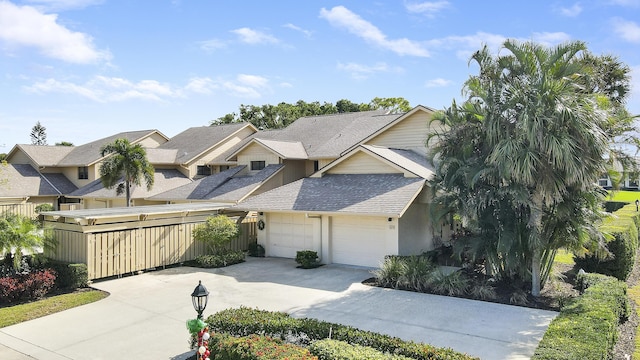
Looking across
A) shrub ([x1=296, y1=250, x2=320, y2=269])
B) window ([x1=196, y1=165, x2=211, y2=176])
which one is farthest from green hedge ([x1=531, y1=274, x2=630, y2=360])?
window ([x1=196, y1=165, x2=211, y2=176])

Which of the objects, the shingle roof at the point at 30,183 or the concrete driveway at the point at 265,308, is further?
the shingle roof at the point at 30,183

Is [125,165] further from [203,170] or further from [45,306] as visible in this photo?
[45,306]

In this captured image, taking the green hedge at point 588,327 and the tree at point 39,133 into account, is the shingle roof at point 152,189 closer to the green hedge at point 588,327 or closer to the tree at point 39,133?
the green hedge at point 588,327

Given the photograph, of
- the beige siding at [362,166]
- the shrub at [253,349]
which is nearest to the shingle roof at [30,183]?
the beige siding at [362,166]

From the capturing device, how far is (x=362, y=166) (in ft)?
68.1

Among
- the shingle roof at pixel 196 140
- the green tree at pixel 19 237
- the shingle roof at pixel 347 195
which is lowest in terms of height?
the green tree at pixel 19 237

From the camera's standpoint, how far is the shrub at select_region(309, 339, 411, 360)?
739 centimetres

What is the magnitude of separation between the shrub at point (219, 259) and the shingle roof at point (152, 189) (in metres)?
13.2

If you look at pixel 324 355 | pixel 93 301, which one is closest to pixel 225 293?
pixel 93 301

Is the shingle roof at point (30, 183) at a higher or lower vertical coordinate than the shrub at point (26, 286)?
higher

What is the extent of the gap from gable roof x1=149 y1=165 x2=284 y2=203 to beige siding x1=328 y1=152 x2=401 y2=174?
540 centimetres

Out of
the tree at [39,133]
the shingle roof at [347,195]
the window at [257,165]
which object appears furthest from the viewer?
the tree at [39,133]

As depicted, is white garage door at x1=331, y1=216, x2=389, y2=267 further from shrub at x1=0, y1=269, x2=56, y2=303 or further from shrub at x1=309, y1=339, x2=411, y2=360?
shrub at x1=0, y1=269, x2=56, y2=303

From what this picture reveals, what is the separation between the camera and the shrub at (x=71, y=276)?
1512cm
